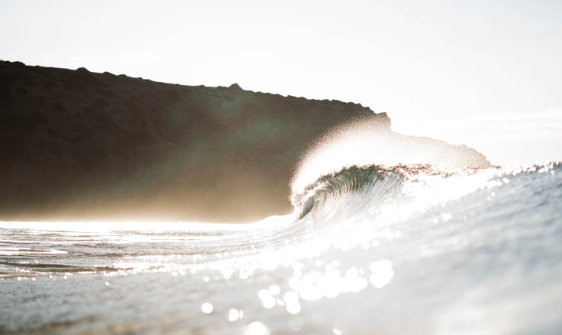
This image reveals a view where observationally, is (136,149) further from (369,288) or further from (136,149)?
(369,288)

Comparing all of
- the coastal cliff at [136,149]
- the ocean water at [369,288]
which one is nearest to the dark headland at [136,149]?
the coastal cliff at [136,149]

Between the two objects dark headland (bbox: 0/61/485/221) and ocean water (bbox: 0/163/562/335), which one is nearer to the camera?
ocean water (bbox: 0/163/562/335)

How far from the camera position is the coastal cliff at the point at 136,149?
2008 inches

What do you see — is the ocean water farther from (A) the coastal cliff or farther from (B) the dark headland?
(B) the dark headland

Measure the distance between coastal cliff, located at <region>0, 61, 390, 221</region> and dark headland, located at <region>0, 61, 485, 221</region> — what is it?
0.15 metres

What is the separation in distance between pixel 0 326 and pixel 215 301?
1.22m

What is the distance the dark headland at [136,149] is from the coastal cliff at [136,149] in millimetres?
147

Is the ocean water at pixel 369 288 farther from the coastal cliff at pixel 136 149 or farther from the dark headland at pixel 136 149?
the dark headland at pixel 136 149

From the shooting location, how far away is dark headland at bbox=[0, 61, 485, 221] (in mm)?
50969

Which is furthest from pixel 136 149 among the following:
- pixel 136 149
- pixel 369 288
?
pixel 369 288

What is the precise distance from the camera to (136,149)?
62281mm

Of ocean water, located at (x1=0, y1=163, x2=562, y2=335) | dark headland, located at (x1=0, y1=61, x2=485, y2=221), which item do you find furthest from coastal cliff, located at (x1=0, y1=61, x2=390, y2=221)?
ocean water, located at (x1=0, y1=163, x2=562, y2=335)

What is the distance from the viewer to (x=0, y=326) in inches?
103

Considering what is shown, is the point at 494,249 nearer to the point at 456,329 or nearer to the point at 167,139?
the point at 456,329
